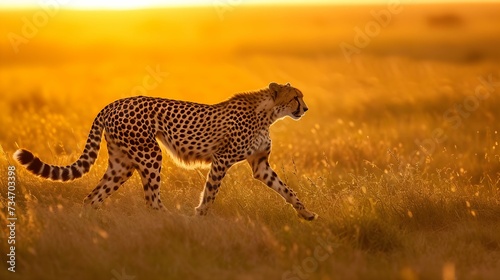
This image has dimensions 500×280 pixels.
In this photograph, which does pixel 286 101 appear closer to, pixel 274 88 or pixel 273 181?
pixel 274 88

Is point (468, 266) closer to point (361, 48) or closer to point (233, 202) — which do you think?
point (233, 202)

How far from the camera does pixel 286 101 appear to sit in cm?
741

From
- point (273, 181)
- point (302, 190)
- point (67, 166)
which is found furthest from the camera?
point (302, 190)

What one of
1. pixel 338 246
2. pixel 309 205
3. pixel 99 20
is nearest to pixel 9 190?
pixel 309 205

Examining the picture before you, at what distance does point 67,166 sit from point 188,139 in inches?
37.6

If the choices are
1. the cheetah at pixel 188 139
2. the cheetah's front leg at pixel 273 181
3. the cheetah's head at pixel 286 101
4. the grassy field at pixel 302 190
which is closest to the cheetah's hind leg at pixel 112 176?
the cheetah at pixel 188 139

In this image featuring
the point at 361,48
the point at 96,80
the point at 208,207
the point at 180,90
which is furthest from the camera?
the point at 361,48

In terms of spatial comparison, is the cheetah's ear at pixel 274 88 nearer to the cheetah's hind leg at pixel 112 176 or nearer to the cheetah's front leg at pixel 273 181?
the cheetah's front leg at pixel 273 181

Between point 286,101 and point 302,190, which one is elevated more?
point 286,101

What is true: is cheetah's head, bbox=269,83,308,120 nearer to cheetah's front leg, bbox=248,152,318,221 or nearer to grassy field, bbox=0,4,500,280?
cheetah's front leg, bbox=248,152,318,221

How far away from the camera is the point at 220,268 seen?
19.0ft

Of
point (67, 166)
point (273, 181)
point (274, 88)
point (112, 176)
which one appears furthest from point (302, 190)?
point (67, 166)

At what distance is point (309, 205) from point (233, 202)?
0.62 metres

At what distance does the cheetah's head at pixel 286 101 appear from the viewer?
739cm
